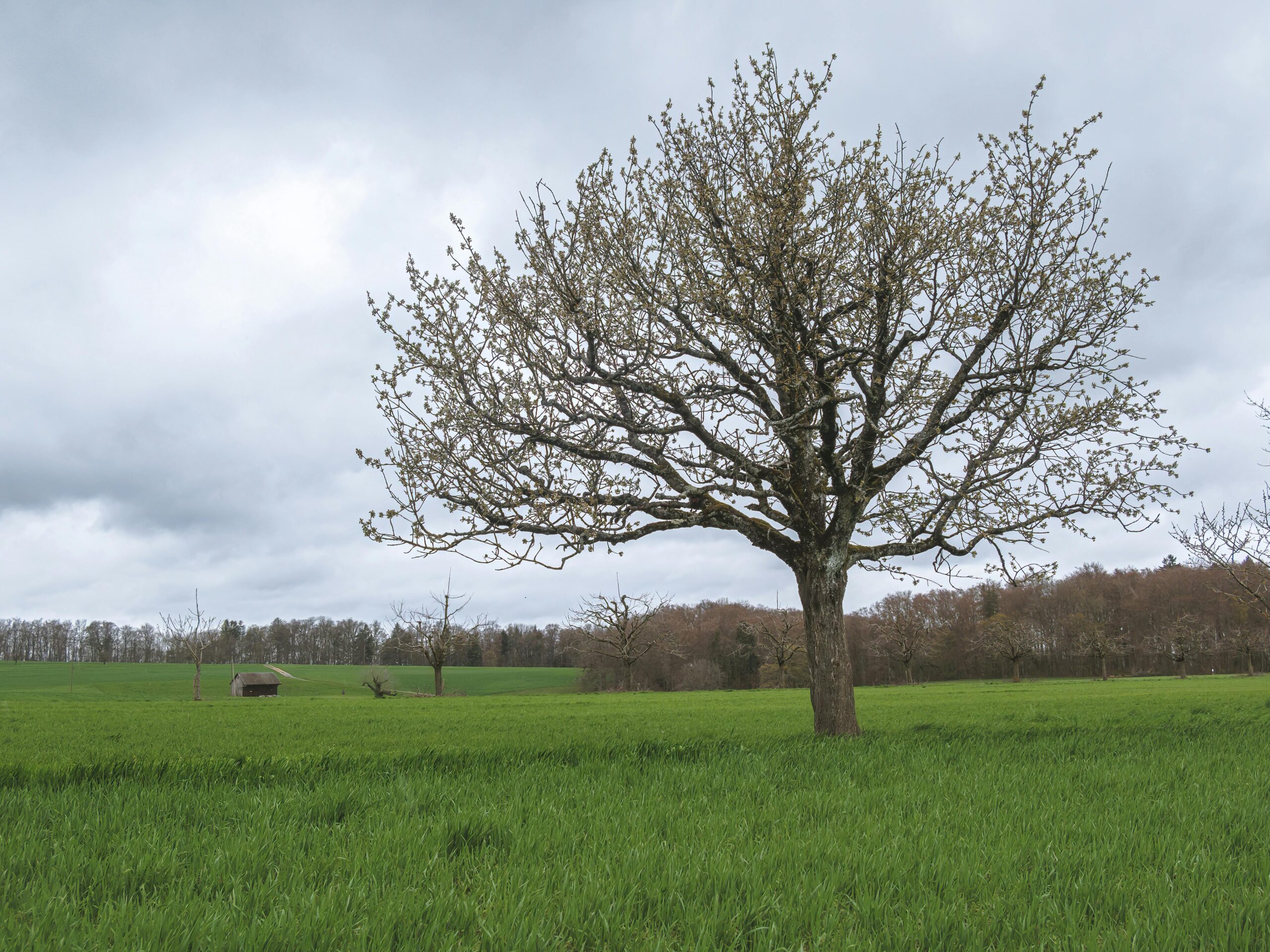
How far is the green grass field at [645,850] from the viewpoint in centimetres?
329

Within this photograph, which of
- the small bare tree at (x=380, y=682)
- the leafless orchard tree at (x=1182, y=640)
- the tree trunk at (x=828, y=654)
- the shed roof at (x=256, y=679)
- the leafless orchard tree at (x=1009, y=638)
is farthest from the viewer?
the leafless orchard tree at (x=1182, y=640)

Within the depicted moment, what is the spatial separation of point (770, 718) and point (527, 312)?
15.9 m

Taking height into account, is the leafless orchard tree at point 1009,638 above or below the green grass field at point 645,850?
below

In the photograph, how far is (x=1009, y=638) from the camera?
275ft

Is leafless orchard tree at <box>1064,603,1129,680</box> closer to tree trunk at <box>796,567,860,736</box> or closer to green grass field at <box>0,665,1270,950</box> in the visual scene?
tree trunk at <box>796,567,860,736</box>

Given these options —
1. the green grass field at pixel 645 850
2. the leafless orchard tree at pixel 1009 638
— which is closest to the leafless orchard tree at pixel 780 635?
the leafless orchard tree at pixel 1009 638

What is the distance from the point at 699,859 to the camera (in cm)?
414

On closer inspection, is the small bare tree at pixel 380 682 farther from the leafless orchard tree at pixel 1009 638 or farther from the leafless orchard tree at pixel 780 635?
the leafless orchard tree at pixel 1009 638

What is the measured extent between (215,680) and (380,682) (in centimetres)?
5292

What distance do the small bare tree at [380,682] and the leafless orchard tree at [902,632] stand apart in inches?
2229

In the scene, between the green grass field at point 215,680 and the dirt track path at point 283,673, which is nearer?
the green grass field at point 215,680

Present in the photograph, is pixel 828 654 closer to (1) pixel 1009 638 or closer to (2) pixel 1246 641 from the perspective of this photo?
(1) pixel 1009 638

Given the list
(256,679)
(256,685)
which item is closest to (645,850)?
(256,685)

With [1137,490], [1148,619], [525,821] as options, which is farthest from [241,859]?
[1148,619]
